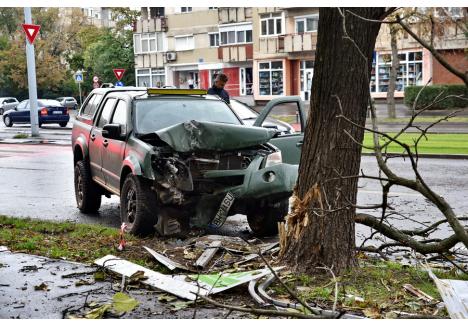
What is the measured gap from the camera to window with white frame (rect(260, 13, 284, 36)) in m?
53.8

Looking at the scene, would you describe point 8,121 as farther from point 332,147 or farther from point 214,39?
point 332,147

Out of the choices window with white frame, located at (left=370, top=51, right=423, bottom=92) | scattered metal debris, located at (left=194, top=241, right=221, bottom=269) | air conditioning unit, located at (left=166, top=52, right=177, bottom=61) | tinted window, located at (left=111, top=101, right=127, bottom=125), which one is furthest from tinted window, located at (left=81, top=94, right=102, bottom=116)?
air conditioning unit, located at (left=166, top=52, right=177, bottom=61)

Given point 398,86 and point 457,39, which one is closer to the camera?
point 457,39

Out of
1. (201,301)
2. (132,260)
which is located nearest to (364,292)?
(201,301)

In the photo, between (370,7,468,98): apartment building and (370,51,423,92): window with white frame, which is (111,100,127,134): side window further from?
(370,51,423,92): window with white frame

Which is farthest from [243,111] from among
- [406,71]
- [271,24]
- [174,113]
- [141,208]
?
[271,24]

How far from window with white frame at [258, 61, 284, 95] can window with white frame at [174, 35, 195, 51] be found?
961 cm

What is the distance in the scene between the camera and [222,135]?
8109 mm

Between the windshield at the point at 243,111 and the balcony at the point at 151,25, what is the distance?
171 feet

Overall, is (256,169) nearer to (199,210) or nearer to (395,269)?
(199,210)

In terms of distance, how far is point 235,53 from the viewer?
57.2 metres

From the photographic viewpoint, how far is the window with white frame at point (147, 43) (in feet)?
214

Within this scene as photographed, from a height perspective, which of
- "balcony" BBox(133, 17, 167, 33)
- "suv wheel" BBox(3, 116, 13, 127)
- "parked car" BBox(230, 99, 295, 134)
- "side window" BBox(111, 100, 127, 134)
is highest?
"balcony" BBox(133, 17, 167, 33)

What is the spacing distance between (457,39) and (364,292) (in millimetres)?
41111
